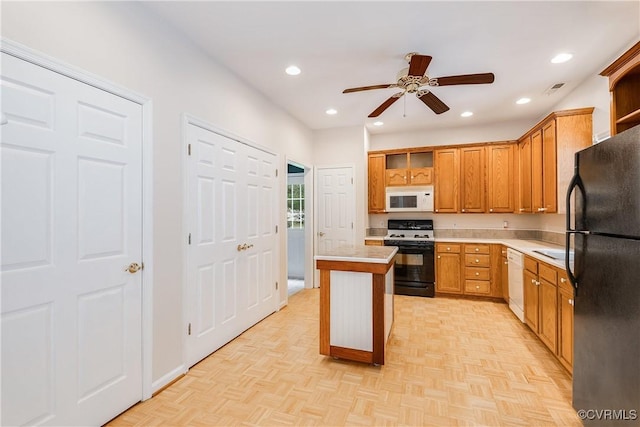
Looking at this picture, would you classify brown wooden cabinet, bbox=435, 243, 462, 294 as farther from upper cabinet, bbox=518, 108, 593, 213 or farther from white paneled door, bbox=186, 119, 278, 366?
white paneled door, bbox=186, 119, 278, 366

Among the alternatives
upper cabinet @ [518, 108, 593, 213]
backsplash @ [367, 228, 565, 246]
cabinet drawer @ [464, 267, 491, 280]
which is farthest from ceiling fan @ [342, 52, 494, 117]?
backsplash @ [367, 228, 565, 246]

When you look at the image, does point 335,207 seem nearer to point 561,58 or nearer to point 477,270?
point 477,270

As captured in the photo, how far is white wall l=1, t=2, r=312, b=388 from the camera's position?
61.7 inches

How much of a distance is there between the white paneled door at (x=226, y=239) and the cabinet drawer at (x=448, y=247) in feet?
8.32

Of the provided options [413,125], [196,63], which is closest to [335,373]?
[196,63]

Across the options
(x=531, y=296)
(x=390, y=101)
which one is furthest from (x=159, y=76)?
(x=531, y=296)

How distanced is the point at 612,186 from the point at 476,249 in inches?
123

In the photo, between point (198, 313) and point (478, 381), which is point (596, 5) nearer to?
point (478, 381)

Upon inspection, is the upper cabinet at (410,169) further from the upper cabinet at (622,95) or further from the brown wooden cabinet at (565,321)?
the upper cabinet at (622,95)

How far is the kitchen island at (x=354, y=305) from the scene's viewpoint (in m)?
2.46

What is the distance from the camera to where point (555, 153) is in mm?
3199

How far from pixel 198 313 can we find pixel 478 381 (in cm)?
234

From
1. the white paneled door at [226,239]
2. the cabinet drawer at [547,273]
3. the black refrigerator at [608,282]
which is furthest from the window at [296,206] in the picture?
the black refrigerator at [608,282]

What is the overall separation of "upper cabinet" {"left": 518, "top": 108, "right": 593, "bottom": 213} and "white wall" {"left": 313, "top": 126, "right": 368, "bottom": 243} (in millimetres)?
2332
